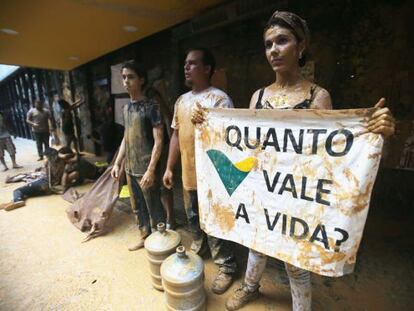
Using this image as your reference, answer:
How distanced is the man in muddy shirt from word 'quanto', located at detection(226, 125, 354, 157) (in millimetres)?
377

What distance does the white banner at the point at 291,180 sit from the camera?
1.11m

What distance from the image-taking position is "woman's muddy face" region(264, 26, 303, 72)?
1.25 metres

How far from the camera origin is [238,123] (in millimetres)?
1451

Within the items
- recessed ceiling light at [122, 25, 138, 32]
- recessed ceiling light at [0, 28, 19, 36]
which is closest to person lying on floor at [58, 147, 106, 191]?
recessed ceiling light at [0, 28, 19, 36]

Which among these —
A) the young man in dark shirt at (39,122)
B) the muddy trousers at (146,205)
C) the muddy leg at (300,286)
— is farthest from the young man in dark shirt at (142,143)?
the young man in dark shirt at (39,122)

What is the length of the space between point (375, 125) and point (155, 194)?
2.04 m

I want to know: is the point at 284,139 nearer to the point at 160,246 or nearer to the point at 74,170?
the point at 160,246

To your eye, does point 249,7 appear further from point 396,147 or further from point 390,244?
point 390,244

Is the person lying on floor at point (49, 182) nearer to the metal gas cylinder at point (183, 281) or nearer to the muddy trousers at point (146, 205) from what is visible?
the muddy trousers at point (146, 205)

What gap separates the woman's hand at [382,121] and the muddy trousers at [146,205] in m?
1.95

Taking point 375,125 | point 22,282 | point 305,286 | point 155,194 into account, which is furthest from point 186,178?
point 22,282

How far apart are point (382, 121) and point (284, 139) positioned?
1.47 feet

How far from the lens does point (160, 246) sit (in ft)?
6.13

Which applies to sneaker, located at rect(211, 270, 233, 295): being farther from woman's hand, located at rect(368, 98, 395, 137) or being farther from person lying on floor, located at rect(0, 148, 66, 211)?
person lying on floor, located at rect(0, 148, 66, 211)
